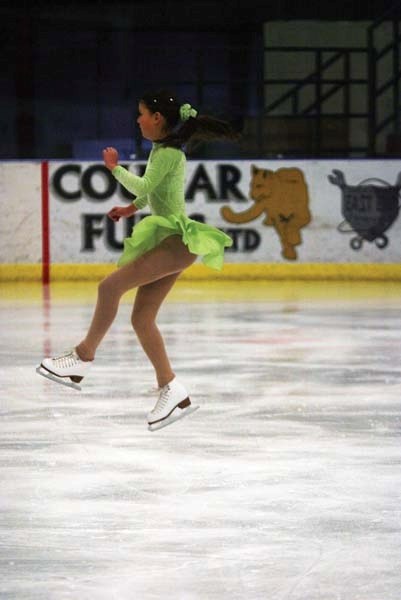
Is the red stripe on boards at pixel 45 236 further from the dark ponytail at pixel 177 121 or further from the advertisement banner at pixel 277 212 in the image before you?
the dark ponytail at pixel 177 121

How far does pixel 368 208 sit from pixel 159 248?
11.4 m

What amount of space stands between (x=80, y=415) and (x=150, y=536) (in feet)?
9.64

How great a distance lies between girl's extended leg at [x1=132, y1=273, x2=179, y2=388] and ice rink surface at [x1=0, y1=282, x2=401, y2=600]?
326 millimetres

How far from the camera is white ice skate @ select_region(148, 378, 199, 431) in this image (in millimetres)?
7934

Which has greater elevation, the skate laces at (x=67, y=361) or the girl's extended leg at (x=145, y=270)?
the girl's extended leg at (x=145, y=270)

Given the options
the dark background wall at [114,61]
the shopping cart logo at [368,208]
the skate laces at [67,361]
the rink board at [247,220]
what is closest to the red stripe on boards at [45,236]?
the rink board at [247,220]

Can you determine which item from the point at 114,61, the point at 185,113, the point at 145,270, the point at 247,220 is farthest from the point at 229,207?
the point at 145,270

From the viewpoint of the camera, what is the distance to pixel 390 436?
7832 millimetres

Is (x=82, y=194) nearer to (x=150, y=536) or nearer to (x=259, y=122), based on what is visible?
(x=259, y=122)

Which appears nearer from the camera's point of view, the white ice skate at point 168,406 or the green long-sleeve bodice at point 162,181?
the green long-sleeve bodice at point 162,181

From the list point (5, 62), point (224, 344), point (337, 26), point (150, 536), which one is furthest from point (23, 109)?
point (150, 536)

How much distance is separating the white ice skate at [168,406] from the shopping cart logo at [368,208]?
11.2 metres

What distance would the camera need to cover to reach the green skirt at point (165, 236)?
25.7 feet

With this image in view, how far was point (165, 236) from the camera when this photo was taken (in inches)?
310
